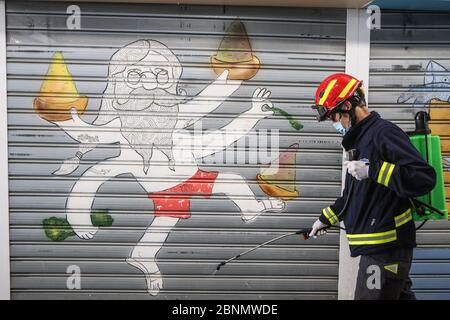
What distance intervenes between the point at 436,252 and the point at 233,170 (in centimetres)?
261

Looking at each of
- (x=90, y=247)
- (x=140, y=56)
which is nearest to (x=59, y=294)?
(x=90, y=247)

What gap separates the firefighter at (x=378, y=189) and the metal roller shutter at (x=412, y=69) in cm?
120

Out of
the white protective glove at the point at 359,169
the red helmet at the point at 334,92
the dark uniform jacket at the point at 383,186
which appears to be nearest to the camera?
the dark uniform jacket at the point at 383,186

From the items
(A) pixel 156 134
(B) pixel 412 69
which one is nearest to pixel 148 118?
(A) pixel 156 134

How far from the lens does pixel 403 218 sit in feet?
10.4

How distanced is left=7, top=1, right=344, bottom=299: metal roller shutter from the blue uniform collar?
1.06 metres

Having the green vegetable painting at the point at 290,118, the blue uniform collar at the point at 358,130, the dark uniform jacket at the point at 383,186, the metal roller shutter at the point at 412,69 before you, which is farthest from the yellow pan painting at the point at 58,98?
the metal roller shutter at the point at 412,69

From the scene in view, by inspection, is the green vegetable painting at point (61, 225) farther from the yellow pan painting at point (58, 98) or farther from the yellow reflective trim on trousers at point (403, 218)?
the yellow reflective trim on trousers at point (403, 218)

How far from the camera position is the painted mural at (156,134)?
4.28m

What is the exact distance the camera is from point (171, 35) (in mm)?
4270

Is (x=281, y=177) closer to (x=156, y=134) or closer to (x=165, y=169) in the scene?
(x=165, y=169)

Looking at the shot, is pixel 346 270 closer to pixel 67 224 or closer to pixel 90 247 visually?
pixel 90 247

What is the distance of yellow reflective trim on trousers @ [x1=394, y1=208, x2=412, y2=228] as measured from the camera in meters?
3.15

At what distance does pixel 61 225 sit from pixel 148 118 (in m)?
1.58
